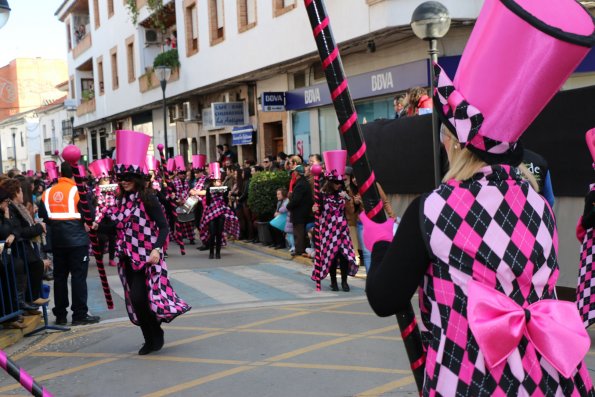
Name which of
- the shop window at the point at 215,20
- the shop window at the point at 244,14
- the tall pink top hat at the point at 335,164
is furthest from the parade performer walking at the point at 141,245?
the shop window at the point at 215,20

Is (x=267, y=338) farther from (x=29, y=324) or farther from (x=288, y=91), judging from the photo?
(x=288, y=91)

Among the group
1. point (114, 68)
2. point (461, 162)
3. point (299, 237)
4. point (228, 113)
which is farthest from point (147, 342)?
point (114, 68)

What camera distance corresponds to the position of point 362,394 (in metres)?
5.54

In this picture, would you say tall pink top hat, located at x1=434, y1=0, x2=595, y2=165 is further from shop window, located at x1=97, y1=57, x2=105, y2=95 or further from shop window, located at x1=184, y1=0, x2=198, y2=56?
shop window, located at x1=97, y1=57, x2=105, y2=95

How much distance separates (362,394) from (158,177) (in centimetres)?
1081

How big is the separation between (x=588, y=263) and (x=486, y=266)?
14.4ft

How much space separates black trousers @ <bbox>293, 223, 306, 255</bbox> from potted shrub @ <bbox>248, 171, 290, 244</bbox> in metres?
1.88

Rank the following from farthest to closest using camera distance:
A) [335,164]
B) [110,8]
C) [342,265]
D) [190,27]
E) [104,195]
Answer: [110,8] → [190,27] → [104,195] → [342,265] → [335,164]

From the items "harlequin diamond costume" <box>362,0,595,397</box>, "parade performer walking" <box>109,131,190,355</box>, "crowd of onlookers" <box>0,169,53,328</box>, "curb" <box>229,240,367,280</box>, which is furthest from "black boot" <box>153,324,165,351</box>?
"harlequin diamond costume" <box>362,0,595,397</box>

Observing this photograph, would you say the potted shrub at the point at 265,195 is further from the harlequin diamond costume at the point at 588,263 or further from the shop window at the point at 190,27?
the shop window at the point at 190,27

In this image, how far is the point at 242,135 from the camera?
24.2m

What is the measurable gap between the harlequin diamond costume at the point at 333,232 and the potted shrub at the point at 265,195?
16.9 ft

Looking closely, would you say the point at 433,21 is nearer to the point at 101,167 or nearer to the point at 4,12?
the point at 4,12

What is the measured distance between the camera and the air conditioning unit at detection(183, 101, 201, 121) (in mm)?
28408
